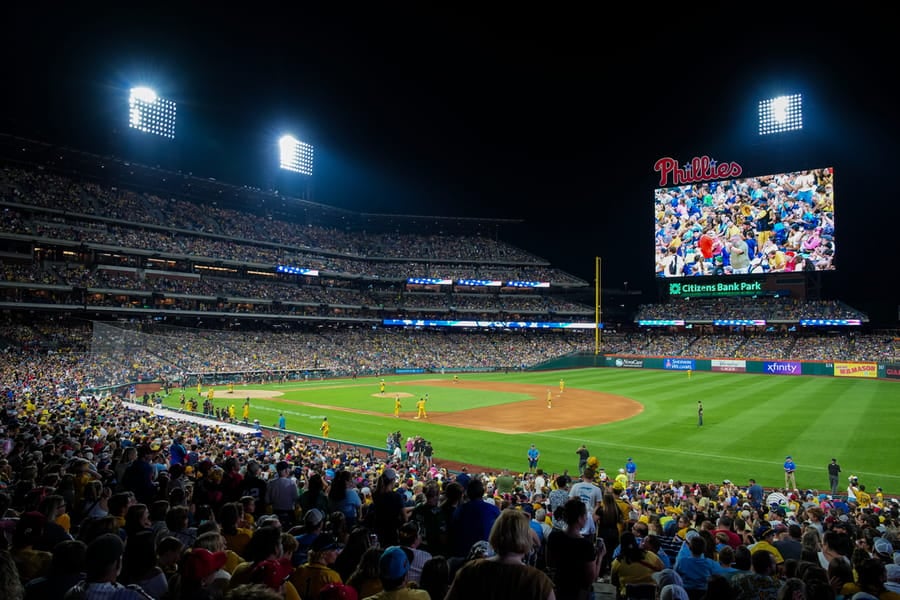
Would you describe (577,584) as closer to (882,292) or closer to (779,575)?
(779,575)

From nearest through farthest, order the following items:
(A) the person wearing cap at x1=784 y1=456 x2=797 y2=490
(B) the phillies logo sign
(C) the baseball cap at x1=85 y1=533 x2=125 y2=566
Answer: (C) the baseball cap at x1=85 y1=533 x2=125 y2=566
(A) the person wearing cap at x1=784 y1=456 x2=797 y2=490
(B) the phillies logo sign

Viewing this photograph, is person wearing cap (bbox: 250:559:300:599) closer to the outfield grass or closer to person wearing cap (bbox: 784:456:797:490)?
the outfield grass

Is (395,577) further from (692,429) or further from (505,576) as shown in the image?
(692,429)

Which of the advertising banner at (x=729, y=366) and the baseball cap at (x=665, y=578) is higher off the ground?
the baseball cap at (x=665, y=578)

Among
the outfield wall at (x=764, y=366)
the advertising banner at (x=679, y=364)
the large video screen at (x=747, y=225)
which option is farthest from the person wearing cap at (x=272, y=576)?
the large video screen at (x=747, y=225)

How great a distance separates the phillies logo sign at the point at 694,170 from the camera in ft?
229

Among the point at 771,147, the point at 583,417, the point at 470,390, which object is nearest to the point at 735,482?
the point at 583,417

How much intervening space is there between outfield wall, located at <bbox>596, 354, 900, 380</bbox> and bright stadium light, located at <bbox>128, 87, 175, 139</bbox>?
58758mm

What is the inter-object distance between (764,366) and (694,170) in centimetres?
2599

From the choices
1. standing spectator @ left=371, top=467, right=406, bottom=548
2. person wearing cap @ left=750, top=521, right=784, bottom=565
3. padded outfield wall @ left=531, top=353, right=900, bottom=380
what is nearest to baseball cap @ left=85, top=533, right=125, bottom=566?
standing spectator @ left=371, top=467, right=406, bottom=548

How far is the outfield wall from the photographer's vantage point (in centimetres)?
5364

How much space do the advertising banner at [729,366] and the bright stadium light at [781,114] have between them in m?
29.3

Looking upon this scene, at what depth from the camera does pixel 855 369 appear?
54.6 metres

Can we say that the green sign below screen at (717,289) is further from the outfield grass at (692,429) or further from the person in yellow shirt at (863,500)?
the person in yellow shirt at (863,500)
